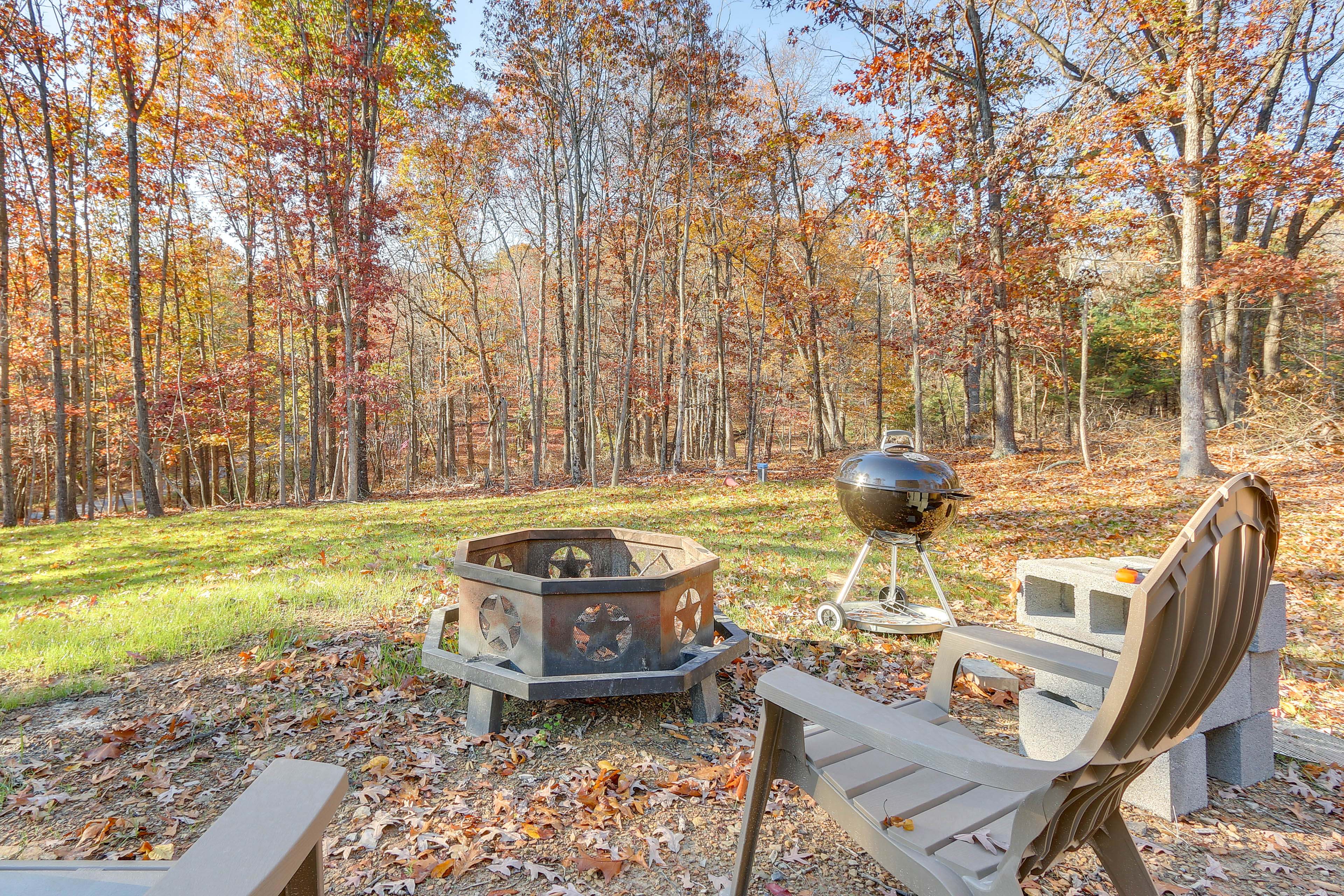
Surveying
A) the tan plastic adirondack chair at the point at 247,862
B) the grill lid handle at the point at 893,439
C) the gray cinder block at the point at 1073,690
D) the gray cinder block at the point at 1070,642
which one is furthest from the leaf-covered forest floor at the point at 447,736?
the grill lid handle at the point at 893,439

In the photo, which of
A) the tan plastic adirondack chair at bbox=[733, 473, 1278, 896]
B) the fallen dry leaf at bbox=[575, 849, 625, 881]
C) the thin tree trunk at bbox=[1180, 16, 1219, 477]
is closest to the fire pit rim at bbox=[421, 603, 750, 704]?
the fallen dry leaf at bbox=[575, 849, 625, 881]

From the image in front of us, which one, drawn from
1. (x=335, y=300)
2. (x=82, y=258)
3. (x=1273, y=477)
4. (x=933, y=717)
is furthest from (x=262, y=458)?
(x=1273, y=477)

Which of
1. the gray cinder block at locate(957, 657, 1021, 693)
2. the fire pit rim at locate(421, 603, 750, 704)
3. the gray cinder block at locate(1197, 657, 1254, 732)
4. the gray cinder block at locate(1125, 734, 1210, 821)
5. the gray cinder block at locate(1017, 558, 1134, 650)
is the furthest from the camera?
the gray cinder block at locate(957, 657, 1021, 693)

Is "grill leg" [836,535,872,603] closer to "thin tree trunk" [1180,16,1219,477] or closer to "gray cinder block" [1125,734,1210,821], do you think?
"gray cinder block" [1125,734,1210,821]

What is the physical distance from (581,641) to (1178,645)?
2.77 m

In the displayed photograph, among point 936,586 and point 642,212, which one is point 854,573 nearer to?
point 936,586

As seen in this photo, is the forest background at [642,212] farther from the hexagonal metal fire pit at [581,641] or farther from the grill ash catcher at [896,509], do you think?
the hexagonal metal fire pit at [581,641]

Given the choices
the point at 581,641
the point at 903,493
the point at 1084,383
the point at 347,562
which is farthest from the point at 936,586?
the point at 1084,383

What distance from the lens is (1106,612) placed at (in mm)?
2688

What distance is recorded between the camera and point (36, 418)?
16.8 meters

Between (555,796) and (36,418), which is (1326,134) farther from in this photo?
(36,418)

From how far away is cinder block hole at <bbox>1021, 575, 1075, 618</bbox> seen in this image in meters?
2.92

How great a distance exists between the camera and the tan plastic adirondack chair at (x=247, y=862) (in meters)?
0.78

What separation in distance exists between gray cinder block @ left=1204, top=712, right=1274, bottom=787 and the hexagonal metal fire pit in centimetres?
223
